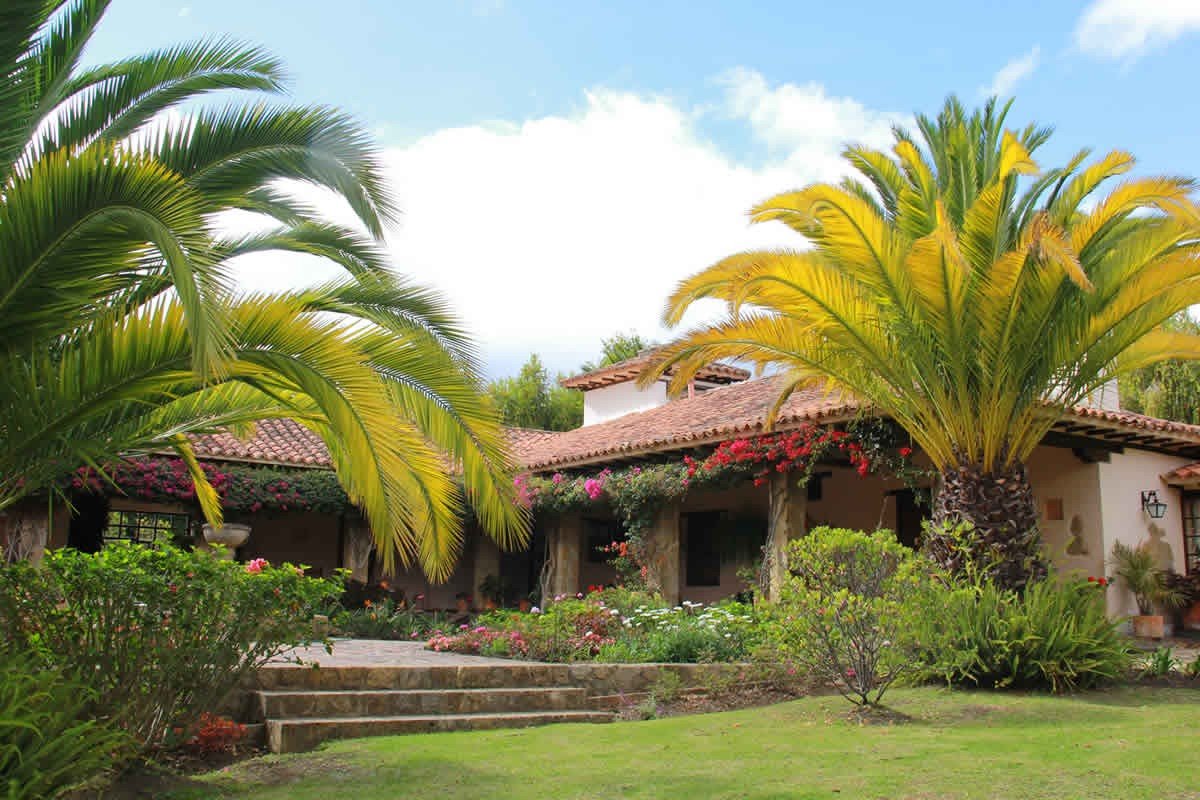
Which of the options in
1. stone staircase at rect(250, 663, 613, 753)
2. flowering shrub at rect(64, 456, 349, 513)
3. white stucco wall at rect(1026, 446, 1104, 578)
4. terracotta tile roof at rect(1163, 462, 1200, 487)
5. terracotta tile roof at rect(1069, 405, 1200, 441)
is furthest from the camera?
flowering shrub at rect(64, 456, 349, 513)

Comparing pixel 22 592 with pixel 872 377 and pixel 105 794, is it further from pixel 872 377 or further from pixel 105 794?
pixel 872 377

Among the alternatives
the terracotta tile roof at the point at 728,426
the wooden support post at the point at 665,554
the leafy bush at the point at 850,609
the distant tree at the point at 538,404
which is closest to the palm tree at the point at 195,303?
the leafy bush at the point at 850,609

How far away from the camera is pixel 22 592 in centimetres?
599

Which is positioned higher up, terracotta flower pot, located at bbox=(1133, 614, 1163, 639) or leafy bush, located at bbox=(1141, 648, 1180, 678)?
terracotta flower pot, located at bbox=(1133, 614, 1163, 639)

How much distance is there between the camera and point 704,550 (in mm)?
18469

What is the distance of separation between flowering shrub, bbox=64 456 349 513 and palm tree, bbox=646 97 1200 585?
9.09 metres

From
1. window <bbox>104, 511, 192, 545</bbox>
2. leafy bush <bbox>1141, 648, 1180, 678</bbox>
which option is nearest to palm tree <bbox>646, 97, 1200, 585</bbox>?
leafy bush <bbox>1141, 648, 1180, 678</bbox>

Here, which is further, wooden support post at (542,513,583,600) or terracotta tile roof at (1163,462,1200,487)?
wooden support post at (542,513,583,600)

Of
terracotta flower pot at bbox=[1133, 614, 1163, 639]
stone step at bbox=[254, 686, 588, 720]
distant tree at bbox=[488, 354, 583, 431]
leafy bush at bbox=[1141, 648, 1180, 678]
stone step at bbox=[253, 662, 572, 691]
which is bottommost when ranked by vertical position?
stone step at bbox=[254, 686, 588, 720]

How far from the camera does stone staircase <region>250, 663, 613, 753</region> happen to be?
7.41 metres

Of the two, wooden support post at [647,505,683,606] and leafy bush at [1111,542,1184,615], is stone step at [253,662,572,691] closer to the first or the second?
wooden support post at [647,505,683,606]

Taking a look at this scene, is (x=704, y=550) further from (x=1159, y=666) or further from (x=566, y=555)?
(x=1159, y=666)

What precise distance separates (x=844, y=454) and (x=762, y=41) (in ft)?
20.2

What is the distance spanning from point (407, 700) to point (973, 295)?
5.93 m
